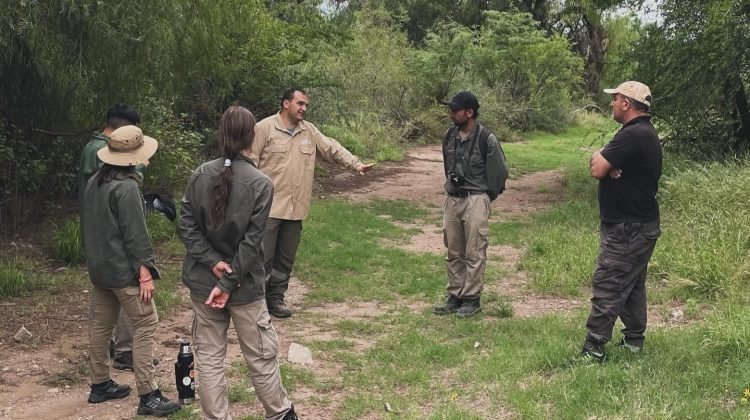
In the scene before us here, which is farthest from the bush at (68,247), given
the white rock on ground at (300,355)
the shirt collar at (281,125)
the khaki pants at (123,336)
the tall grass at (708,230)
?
the tall grass at (708,230)

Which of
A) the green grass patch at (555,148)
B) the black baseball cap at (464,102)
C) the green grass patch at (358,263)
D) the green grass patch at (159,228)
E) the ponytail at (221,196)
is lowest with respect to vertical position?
the green grass patch at (555,148)

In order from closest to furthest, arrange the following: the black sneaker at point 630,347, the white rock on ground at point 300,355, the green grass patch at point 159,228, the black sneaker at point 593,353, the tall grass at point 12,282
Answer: the black sneaker at point 593,353 < the black sneaker at point 630,347 < the white rock on ground at point 300,355 < the tall grass at point 12,282 < the green grass patch at point 159,228

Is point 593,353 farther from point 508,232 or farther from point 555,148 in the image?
point 555,148

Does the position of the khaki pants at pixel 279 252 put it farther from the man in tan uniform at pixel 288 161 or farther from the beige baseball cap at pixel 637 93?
the beige baseball cap at pixel 637 93

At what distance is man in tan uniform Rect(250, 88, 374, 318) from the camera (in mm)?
6297

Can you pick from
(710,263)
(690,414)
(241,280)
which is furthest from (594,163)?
(710,263)

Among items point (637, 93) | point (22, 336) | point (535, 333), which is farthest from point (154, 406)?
point (637, 93)

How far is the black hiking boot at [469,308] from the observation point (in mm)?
6400

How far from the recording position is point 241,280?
3.73 m

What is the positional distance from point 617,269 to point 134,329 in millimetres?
3055

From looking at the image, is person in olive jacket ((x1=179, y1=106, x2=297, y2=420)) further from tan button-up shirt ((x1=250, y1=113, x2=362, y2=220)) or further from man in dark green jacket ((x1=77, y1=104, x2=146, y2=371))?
tan button-up shirt ((x1=250, y1=113, x2=362, y2=220))

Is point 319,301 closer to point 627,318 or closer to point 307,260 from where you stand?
point 307,260

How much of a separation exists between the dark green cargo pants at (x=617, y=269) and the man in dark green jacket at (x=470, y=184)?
1.64 meters

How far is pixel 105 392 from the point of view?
14.9ft
